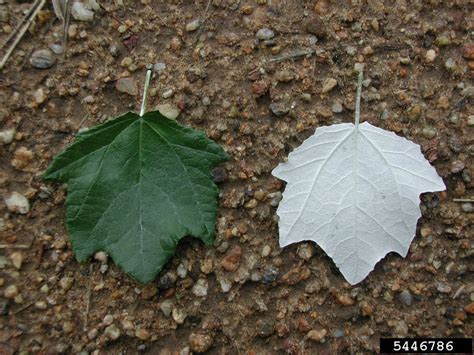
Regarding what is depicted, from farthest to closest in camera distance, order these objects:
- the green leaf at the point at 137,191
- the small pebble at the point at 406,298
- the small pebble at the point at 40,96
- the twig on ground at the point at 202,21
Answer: the twig on ground at the point at 202,21 → the small pebble at the point at 40,96 → the small pebble at the point at 406,298 → the green leaf at the point at 137,191

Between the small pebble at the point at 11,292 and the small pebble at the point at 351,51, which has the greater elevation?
the small pebble at the point at 351,51

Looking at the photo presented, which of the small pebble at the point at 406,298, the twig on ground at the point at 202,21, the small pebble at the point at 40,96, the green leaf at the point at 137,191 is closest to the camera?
the green leaf at the point at 137,191

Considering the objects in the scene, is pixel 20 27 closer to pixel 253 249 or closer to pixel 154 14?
pixel 154 14

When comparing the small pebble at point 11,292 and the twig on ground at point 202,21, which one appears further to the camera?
the twig on ground at point 202,21

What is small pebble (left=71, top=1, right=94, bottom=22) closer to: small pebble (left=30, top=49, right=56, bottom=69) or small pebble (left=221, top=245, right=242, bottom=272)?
small pebble (left=30, top=49, right=56, bottom=69)

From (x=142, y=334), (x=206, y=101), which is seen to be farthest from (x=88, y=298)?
(x=206, y=101)

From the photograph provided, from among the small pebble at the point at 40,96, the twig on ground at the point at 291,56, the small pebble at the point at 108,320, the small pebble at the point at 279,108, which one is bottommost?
the small pebble at the point at 108,320

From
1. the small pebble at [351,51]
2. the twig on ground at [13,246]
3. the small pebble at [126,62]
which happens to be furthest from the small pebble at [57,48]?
the small pebble at [351,51]

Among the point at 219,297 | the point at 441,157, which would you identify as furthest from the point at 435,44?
the point at 219,297

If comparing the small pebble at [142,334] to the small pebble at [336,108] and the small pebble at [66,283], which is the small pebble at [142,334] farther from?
the small pebble at [336,108]
